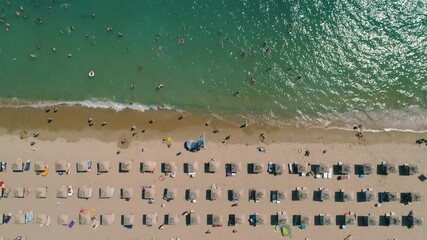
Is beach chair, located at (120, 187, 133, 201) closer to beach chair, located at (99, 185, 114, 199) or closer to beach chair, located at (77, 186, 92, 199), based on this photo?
beach chair, located at (99, 185, 114, 199)

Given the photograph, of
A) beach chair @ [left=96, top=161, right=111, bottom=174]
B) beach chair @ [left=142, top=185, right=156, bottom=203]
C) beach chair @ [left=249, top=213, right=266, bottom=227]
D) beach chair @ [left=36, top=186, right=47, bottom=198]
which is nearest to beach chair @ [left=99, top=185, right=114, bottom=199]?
beach chair @ [left=96, top=161, right=111, bottom=174]

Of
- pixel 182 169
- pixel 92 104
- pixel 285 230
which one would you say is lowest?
pixel 285 230

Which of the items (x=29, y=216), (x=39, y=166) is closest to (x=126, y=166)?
(x=39, y=166)

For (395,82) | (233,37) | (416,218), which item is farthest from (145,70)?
(416,218)

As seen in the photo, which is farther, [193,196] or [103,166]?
[103,166]

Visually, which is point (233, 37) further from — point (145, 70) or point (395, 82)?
point (395, 82)

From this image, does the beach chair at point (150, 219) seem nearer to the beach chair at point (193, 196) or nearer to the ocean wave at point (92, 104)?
the beach chair at point (193, 196)

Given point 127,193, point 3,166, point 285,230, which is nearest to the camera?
point 285,230

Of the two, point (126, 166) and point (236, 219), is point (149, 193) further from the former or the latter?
point (236, 219)
